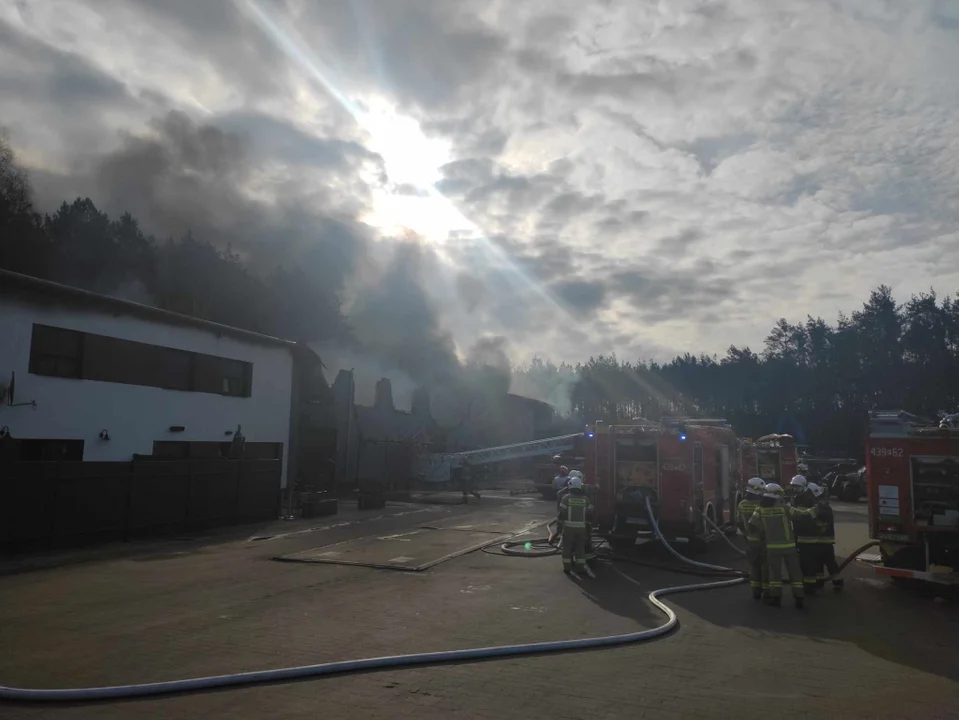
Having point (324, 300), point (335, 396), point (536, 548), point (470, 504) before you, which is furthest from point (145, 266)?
point (536, 548)

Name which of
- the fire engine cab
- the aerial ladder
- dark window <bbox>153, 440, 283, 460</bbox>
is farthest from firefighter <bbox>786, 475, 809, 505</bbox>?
the aerial ladder

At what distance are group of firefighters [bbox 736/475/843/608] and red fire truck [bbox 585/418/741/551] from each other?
259 cm

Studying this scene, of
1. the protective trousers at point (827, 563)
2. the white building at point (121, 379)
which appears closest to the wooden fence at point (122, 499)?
the white building at point (121, 379)

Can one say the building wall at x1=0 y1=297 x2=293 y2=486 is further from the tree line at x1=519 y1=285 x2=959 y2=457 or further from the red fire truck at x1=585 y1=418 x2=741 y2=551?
the tree line at x1=519 y1=285 x2=959 y2=457

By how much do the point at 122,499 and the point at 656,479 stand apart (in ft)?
35.5

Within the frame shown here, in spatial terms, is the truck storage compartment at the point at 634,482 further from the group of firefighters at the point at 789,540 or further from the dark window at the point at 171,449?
the dark window at the point at 171,449

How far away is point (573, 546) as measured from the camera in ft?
36.0

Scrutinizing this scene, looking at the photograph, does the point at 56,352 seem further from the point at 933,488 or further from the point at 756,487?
the point at 933,488

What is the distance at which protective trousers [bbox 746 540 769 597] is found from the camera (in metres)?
8.72

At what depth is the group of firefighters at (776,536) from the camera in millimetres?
8586

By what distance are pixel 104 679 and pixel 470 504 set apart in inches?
759

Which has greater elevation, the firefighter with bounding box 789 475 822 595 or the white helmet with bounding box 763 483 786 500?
the white helmet with bounding box 763 483 786 500

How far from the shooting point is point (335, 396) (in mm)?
32156

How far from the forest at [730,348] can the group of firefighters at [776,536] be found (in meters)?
26.1
